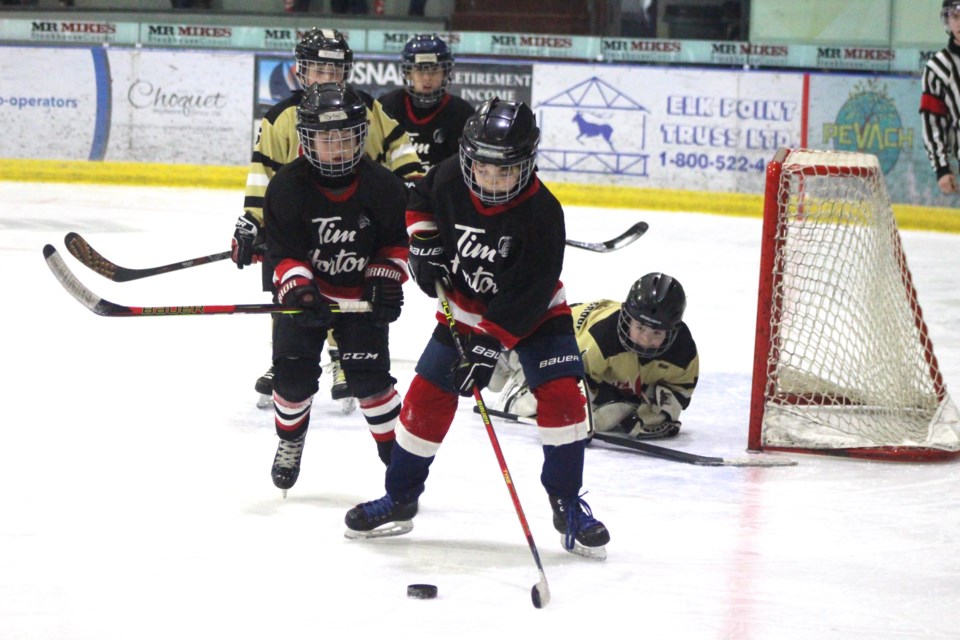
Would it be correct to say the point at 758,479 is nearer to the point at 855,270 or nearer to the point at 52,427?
the point at 855,270

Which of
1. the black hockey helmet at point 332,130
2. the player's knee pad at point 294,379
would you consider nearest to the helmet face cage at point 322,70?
the black hockey helmet at point 332,130

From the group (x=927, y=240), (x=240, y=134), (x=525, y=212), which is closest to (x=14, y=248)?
(x=240, y=134)

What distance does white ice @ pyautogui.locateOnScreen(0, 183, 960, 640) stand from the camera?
92.7 inches

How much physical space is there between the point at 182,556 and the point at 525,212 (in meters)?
0.99

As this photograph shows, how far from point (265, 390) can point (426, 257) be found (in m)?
1.34

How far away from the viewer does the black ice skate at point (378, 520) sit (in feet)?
9.07

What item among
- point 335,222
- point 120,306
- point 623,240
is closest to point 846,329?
point 623,240

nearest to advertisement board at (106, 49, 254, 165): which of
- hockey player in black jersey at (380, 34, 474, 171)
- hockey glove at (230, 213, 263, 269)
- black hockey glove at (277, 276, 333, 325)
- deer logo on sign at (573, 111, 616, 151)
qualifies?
deer logo on sign at (573, 111, 616, 151)

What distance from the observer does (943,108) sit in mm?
5105

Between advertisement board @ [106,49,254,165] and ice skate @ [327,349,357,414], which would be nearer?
ice skate @ [327,349,357,414]

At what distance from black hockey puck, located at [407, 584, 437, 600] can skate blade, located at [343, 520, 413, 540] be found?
1.17 ft

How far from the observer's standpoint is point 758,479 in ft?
10.9

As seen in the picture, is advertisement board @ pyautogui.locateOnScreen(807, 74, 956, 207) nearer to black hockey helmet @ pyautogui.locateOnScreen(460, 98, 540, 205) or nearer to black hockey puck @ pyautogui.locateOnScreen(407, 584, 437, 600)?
black hockey helmet @ pyautogui.locateOnScreen(460, 98, 540, 205)

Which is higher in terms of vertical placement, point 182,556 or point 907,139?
point 907,139
